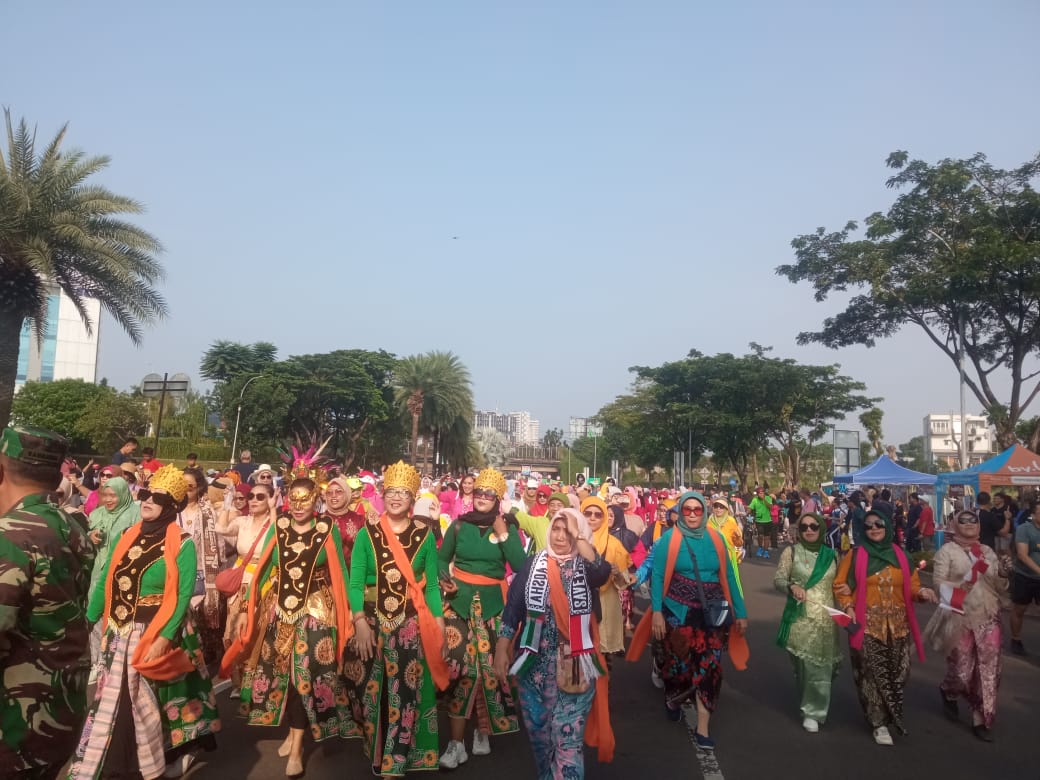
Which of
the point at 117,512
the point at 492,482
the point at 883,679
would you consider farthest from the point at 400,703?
the point at 883,679

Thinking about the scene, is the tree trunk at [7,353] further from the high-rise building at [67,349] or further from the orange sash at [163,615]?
the high-rise building at [67,349]

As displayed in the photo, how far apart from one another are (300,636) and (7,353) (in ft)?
43.2

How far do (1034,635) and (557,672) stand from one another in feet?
33.5

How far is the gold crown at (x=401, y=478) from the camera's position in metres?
5.50

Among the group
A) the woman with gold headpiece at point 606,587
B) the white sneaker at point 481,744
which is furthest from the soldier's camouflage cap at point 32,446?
the woman with gold headpiece at point 606,587

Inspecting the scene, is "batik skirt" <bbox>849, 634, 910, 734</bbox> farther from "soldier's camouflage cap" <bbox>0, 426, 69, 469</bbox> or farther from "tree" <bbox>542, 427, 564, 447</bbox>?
"tree" <bbox>542, 427, 564, 447</bbox>

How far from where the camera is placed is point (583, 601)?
457cm

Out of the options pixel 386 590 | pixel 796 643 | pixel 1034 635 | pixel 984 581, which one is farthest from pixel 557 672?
pixel 1034 635

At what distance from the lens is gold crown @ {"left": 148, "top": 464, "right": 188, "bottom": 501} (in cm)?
499

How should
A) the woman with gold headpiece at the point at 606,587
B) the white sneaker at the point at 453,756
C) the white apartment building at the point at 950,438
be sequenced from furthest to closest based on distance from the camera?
1. the white apartment building at the point at 950,438
2. the woman with gold headpiece at the point at 606,587
3. the white sneaker at the point at 453,756

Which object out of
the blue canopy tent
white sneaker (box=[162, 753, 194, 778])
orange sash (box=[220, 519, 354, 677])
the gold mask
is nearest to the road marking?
orange sash (box=[220, 519, 354, 677])

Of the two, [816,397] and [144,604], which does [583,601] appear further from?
[816,397]

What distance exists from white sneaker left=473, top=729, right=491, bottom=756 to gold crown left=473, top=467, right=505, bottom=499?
5.54 ft

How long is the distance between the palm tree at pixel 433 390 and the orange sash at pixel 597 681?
164ft
